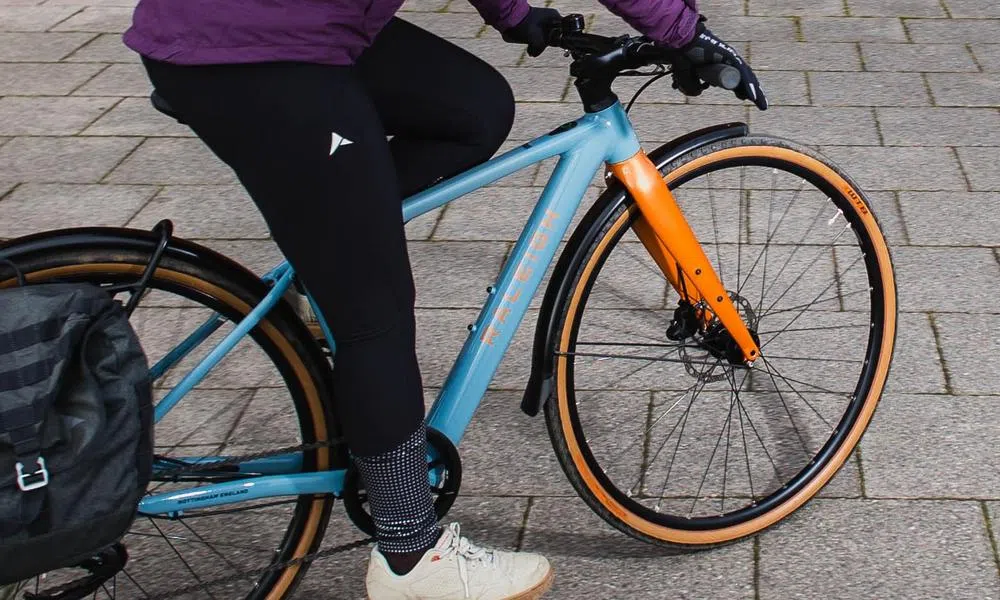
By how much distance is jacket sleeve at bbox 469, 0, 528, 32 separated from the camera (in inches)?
109

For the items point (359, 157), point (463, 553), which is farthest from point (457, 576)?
point (359, 157)

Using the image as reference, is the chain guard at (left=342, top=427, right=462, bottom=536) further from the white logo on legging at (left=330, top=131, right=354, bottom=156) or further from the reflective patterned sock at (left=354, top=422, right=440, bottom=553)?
the white logo on legging at (left=330, top=131, right=354, bottom=156)

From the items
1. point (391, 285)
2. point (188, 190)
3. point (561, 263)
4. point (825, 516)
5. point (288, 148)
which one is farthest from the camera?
point (188, 190)

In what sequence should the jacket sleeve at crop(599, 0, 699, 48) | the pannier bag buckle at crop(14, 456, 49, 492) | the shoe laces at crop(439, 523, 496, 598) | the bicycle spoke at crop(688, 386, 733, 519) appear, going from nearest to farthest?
the pannier bag buckle at crop(14, 456, 49, 492) < the jacket sleeve at crop(599, 0, 699, 48) < the shoe laces at crop(439, 523, 496, 598) < the bicycle spoke at crop(688, 386, 733, 519)

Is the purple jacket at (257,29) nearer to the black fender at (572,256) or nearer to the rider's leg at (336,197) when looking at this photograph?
the rider's leg at (336,197)

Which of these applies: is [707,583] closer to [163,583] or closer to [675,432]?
[675,432]

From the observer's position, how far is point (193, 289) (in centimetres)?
249

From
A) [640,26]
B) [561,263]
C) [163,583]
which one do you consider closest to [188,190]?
[163,583]

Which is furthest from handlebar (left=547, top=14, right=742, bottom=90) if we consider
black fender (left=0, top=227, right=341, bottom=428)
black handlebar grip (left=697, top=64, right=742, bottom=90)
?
black fender (left=0, top=227, right=341, bottom=428)

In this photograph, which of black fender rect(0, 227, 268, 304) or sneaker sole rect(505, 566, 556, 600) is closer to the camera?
black fender rect(0, 227, 268, 304)

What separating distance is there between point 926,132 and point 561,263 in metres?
3.14

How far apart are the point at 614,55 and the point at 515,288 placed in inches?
19.9

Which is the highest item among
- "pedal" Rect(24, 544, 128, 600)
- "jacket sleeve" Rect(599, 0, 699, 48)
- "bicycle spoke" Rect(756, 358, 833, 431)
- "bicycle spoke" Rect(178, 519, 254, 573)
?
"jacket sleeve" Rect(599, 0, 699, 48)

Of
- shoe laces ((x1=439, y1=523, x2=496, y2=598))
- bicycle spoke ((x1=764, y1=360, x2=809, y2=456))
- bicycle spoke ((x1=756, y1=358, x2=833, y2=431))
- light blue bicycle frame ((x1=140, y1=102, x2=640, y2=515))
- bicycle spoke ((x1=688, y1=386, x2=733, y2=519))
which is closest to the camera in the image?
light blue bicycle frame ((x1=140, y1=102, x2=640, y2=515))
